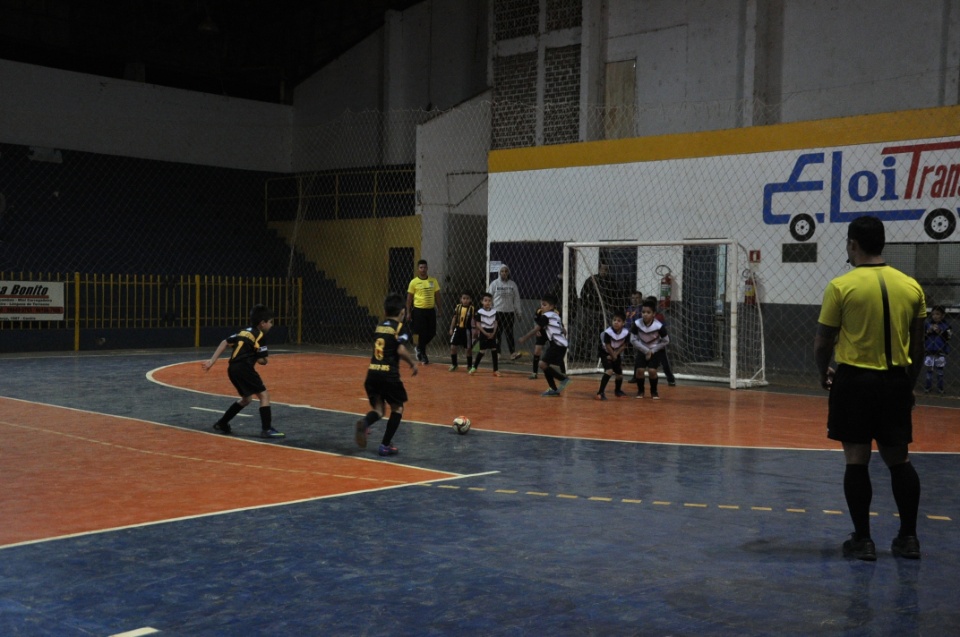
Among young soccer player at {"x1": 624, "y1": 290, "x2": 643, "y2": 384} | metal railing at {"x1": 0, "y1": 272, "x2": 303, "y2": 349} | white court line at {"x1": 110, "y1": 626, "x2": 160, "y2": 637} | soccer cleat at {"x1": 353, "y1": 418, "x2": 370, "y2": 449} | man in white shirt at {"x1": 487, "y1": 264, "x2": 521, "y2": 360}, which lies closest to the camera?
white court line at {"x1": 110, "y1": 626, "x2": 160, "y2": 637}

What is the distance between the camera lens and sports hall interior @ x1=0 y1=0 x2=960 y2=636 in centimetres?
561

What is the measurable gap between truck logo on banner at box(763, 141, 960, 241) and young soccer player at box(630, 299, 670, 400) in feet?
16.3

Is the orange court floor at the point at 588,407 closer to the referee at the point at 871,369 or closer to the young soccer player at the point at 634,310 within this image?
the young soccer player at the point at 634,310

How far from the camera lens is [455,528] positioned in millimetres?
6980

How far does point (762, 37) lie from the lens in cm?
2412

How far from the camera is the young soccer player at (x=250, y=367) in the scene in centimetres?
1120

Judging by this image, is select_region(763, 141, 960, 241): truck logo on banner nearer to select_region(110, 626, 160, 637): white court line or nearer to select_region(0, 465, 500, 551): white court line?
select_region(0, 465, 500, 551): white court line

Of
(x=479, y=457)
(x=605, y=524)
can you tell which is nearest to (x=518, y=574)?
(x=605, y=524)

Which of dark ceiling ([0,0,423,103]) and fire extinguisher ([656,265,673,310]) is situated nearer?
fire extinguisher ([656,265,673,310])

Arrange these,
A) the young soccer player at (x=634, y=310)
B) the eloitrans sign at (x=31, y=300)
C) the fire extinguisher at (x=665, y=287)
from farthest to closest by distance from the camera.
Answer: the eloitrans sign at (x=31, y=300)
the fire extinguisher at (x=665, y=287)
the young soccer player at (x=634, y=310)

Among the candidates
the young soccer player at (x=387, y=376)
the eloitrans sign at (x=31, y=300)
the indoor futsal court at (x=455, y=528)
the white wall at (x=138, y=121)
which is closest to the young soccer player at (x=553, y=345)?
the indoor futsal court at (x=455, y=528)

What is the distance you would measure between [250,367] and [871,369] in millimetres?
6996

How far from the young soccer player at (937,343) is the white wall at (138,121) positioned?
21899 millimetres

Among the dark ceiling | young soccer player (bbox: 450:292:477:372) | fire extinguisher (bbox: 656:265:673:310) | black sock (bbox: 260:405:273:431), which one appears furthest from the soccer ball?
the dark ceiling
